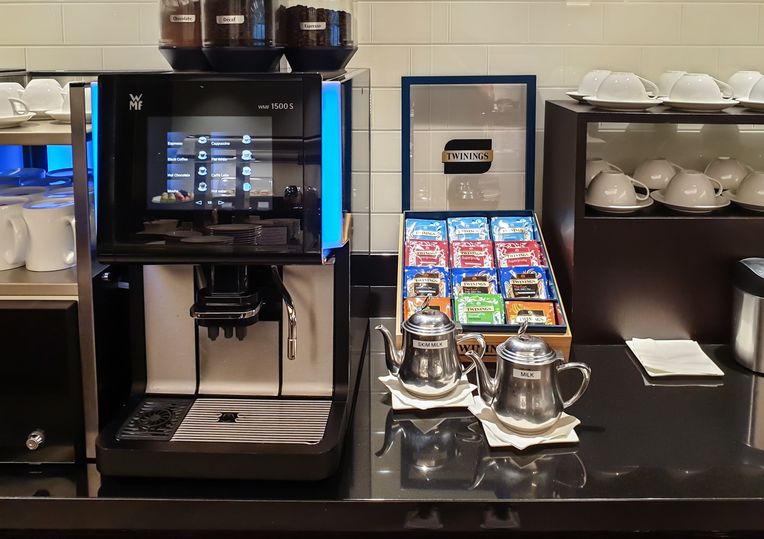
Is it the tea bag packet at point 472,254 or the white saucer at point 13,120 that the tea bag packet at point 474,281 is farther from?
the white saucer at point 13,120

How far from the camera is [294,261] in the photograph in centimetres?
125

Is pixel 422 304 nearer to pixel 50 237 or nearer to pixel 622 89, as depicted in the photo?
pixel 622 89

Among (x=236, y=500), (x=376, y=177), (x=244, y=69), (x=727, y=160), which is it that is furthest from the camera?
(x=376, y=177)

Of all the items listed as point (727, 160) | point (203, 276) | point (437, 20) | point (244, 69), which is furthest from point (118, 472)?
point (727, 160)

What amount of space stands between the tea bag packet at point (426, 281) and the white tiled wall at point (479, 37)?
41 centimetres

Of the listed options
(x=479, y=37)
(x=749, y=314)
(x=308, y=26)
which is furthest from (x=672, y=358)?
(x=308, y=26)

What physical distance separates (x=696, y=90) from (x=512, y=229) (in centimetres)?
48

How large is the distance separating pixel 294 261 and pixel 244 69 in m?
0.33

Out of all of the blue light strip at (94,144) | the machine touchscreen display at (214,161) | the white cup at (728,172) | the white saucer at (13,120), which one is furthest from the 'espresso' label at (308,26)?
the white cup at (728,172)

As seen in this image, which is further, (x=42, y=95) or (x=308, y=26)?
(x=42, y=95)

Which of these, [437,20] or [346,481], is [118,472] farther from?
[437,20]

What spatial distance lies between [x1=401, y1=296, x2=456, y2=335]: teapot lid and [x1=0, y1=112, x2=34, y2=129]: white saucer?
733 millimetres

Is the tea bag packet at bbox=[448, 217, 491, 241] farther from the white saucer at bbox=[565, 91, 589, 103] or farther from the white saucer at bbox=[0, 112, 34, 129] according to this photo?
the white saucer at bbox=[0, 112, 34, 129]

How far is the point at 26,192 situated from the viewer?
150 centimetres
